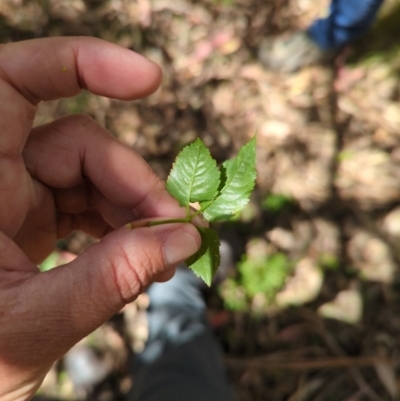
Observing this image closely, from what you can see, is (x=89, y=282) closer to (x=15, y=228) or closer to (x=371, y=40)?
(x=15, y=228)

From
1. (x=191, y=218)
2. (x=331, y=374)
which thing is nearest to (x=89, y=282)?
(x=191, y=218)

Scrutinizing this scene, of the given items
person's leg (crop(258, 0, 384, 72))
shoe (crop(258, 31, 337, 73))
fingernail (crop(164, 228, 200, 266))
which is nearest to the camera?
fingernail (crop(164, 228, 200, 266))

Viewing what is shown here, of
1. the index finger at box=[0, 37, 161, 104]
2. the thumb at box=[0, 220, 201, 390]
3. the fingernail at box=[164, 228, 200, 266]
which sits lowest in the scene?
the thumb at box=[0, 220, 201, 390]

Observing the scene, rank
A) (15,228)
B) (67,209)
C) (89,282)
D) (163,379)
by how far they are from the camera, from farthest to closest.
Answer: (163,379) < (67,209) < (15,228) < (89,282)

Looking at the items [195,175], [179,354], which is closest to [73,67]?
[195,175]

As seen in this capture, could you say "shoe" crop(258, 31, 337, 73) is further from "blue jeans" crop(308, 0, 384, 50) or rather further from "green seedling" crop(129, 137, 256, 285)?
"green seedling" crop(129, 137, 256, 285)

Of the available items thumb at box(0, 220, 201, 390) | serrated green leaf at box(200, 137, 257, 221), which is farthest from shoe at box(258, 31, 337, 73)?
thumb at box(0, 220, 201, 390)

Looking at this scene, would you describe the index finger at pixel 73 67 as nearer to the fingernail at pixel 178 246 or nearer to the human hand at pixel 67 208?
the human hand at pixel 67 208

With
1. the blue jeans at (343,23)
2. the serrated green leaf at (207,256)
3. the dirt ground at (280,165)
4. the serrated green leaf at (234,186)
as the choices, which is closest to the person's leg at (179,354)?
the dirt ground at (280,165)
